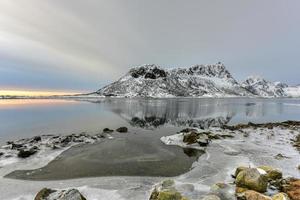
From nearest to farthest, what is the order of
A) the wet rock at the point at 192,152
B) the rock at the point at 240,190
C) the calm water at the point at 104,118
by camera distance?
the rock at the point at 240,190 < the wet rock at the point at 192,152 < the calm water at the point at 104,118

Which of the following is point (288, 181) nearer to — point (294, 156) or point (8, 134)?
point (294, 156)

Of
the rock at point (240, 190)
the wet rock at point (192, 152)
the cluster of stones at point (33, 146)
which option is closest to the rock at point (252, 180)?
the rock at point (240, 190)

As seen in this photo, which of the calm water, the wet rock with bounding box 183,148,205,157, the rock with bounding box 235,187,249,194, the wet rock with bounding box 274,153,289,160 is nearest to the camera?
the rock with bounding box 235,187,249,194

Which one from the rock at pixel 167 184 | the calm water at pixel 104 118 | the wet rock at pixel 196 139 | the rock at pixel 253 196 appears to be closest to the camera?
the rock at pixel 253 196

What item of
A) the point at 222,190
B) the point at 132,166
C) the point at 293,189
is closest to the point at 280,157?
the point at 293,189

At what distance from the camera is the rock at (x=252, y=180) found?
429 inches

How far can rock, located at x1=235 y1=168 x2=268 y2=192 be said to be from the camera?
10.9m

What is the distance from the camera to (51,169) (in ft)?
50.8

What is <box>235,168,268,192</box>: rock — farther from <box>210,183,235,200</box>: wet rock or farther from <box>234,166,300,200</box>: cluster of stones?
<box>210,183,235,200</box>: wet rock

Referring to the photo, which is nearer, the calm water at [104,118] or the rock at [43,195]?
the rock at [43,195]

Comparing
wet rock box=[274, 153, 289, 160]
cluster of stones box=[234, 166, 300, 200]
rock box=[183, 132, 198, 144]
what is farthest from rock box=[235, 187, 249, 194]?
rock box=[183, 132, 198, 144]

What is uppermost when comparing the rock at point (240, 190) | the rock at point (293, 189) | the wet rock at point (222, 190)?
the rock at point (293, 189)

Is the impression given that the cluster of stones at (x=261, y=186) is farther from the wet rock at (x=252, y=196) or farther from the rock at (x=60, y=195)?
the rock at (x=60, y=195)

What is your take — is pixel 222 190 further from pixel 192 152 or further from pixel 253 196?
pixel 192 152
